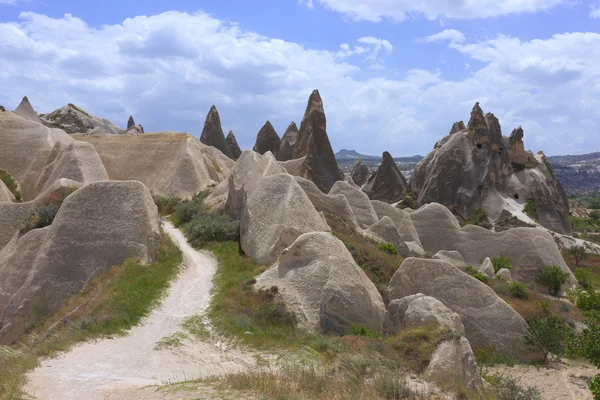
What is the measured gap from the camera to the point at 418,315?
621 inches

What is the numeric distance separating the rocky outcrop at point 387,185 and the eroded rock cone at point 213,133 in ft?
61.5

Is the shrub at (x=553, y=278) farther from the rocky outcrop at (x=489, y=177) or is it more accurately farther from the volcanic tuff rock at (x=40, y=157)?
the volcanic tuff rock at (x=40, y=157)

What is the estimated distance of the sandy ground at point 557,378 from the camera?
53.2 ft

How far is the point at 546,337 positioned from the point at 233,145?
6537 centimetres

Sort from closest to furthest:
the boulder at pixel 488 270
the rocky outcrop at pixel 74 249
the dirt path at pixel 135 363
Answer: the dirt path at pixel 135 363 < the rocky outcrop at pixel 74 249 < the boulder at pixel 488 270

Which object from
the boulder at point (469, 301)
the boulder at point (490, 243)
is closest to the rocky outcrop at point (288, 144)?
the boulder at point (490, 243)

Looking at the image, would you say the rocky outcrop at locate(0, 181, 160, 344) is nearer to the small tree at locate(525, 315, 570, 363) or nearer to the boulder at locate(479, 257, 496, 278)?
the small tree at locate(525, 315, 570, 363)

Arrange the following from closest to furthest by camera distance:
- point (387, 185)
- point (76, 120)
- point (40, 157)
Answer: point (40, 157) < point (387, 185) < point (76, 120)

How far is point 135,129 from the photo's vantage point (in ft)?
254

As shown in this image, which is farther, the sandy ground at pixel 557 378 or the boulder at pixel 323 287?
the boulder at pixel 323 287

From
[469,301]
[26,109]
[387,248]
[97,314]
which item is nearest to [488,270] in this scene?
[387,248]

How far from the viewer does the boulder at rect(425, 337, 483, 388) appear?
12609 millimetres

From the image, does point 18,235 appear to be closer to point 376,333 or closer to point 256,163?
point 256,163

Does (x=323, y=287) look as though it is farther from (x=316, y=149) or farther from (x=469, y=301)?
(x=316, y=149)
